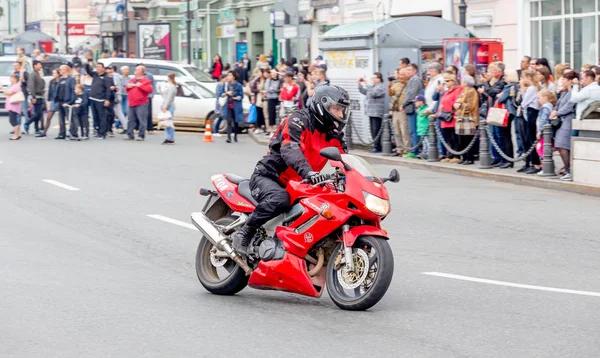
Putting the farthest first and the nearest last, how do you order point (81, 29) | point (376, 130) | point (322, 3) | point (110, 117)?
point (81, 29) < point (322, 3) < point (110, 117) < point (376, 130)

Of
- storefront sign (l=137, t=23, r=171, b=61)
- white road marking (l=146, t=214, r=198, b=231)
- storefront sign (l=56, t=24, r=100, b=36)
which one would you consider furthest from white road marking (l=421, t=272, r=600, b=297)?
storefront sign (l=56, t=24, r=100, b=36)

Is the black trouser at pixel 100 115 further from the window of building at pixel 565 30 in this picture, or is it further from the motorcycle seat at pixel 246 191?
the motorcycle seat at pixel 246 191

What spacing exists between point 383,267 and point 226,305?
4.30 ft

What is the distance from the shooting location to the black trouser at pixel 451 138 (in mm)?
20484

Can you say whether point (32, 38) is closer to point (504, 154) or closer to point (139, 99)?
point (139, 99)

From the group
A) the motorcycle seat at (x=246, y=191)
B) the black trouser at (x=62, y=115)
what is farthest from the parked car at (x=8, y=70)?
the motorcycle seat at (x=246, y=191)

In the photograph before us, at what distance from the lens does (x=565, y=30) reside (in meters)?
27.3

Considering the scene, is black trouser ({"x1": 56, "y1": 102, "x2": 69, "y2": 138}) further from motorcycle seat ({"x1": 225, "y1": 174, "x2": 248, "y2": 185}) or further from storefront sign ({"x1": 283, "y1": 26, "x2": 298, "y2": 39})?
motorcycle seat ({"x1": 225, "y1": 174, "x2": 248, "y2": 185})

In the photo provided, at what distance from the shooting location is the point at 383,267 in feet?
25.5

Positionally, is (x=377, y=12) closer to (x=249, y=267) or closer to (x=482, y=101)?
(x=482, y=101)

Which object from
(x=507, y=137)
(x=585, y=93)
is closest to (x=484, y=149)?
(x=507, y=137)

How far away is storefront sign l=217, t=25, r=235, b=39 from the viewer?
53938 mm

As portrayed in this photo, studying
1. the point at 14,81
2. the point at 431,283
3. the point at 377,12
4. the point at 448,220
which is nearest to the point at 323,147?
the point at 431,283

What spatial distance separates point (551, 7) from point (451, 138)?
8.65m
